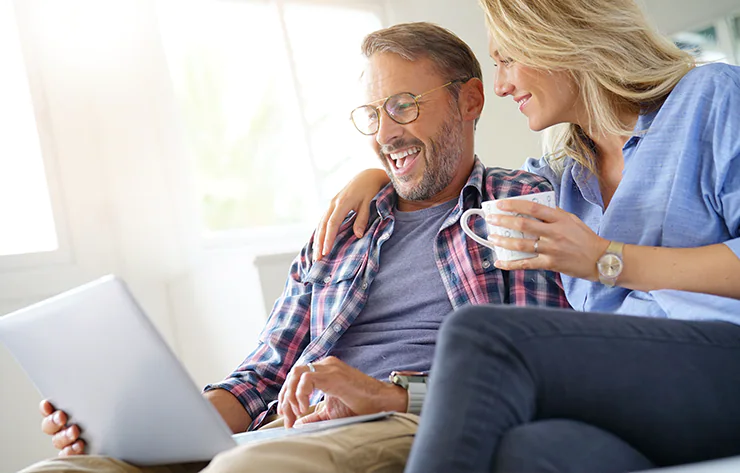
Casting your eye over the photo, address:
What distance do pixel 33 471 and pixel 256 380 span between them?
568 mm

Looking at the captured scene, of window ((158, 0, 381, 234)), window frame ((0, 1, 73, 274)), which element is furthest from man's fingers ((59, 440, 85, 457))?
window ((158, 0, 381, 234))

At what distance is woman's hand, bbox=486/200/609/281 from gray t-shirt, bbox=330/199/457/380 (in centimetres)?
35

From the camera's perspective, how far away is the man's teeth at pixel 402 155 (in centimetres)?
170

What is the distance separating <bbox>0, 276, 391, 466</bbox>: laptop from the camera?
36.9 inches

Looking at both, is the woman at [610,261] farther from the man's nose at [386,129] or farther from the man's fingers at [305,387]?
the man's fingers at [305,387]

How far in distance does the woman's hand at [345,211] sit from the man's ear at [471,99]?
0.89 feet

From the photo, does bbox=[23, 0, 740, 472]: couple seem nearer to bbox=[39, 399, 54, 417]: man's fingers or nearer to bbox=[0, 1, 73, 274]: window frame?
bbox=[39, 399, 54, 417]: man's fingers

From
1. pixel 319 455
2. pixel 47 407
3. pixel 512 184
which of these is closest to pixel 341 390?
pixel 319 455

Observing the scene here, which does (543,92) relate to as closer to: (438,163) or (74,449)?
(438,163)

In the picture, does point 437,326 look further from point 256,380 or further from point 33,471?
point 33,471

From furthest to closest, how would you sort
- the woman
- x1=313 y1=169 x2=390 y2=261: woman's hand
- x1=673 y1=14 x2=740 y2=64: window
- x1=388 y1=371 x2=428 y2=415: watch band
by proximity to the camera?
x1=673 y1=14 x2=740 y2=64: window, x1=313 y1=169 x2=390 y2=261: woman's hand, x1=388 y1=371 x2=428 y2=415: watch band, the woman

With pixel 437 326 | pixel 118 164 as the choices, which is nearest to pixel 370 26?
pixel 118 164

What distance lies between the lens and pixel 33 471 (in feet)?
3.49

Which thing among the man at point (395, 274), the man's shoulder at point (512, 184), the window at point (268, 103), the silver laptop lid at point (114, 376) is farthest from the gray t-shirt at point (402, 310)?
the window at point (268, 103)
